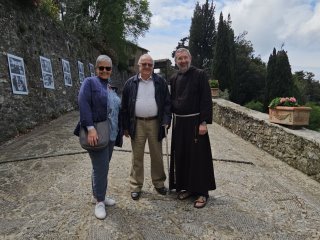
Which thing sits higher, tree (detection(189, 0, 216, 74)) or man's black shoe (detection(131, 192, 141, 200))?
tree (detection(189, 0, 216, 74))

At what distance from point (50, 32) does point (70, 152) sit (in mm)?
6307

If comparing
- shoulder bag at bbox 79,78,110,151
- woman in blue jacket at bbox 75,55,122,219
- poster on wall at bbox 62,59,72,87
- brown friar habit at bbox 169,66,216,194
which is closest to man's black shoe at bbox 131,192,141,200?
woman in blue jacket at bbox 75,55,122,219

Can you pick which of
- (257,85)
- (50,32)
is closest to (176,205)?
(50,32)

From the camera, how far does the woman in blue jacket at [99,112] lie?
11.3 ft

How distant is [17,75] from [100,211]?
5949 millimetres

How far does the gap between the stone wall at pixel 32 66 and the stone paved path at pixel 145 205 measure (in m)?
1.82

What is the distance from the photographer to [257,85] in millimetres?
28766

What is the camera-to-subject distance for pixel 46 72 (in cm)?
1048

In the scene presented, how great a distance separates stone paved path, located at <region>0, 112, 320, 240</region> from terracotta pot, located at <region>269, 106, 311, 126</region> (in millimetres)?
1022

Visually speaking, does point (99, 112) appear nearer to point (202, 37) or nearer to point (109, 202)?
point (109, 202)

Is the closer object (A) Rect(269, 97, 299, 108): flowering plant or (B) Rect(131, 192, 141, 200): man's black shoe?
(B) Rect(131, 192, 141, 200): man's black shoe

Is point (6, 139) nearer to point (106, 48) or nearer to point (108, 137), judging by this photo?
point (108, 137)

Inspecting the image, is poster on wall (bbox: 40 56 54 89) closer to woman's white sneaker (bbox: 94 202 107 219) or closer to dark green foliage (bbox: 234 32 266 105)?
woman's white sneaker (bbox: 94 202 107 219)

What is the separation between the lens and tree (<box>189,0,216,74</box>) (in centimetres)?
4091
